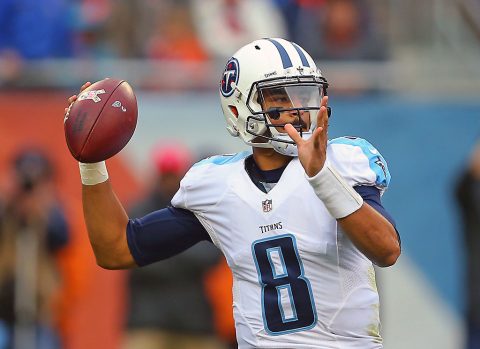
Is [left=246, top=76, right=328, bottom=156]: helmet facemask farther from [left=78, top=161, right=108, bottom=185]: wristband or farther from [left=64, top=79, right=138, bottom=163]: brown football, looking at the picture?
[left=78, top=161, right=108, bottom=185]: wristband

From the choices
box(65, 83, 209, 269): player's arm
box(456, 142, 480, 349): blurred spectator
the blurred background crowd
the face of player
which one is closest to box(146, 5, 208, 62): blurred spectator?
the blurred background crowd

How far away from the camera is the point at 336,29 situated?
31.9 ft

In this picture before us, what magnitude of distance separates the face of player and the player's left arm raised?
0.30m

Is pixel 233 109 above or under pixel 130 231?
above

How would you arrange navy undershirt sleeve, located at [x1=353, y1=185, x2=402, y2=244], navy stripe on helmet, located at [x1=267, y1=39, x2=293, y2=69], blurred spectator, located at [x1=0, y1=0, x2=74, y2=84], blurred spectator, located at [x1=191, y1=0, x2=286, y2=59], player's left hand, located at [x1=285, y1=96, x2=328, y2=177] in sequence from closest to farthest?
player's left hand, located at [x1=285, y1=96, x2=328, y2=177] → navy undershirt sleeve, located at [x1=353, y1=185, x2=402, y2=244] → navy stripe on helmet, located at [x1=267, y1=39, x2=293, y2=69] → blurred spectator, located at [x1=0, y1=0, x2=74, y2=84] → blurred spectator, located at [x1=191, y1=0, x2=286, y2=59]

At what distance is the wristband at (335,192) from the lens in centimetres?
406

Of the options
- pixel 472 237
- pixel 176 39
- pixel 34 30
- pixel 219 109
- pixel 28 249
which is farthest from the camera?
pixel 176 39

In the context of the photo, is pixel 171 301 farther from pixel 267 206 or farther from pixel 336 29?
pixel 267 206

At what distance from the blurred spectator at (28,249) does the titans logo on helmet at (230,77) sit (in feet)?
12.9

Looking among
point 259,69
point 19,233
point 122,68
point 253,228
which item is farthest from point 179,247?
point 122,68

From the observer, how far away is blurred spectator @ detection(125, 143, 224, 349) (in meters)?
8.07

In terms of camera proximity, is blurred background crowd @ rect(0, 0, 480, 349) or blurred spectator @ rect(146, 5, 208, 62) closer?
blurred background crowd @ rect(0, 0, 480, 349)

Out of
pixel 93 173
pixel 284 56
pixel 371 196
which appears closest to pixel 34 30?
pixel 93 173

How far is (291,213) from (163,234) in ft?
1.98
